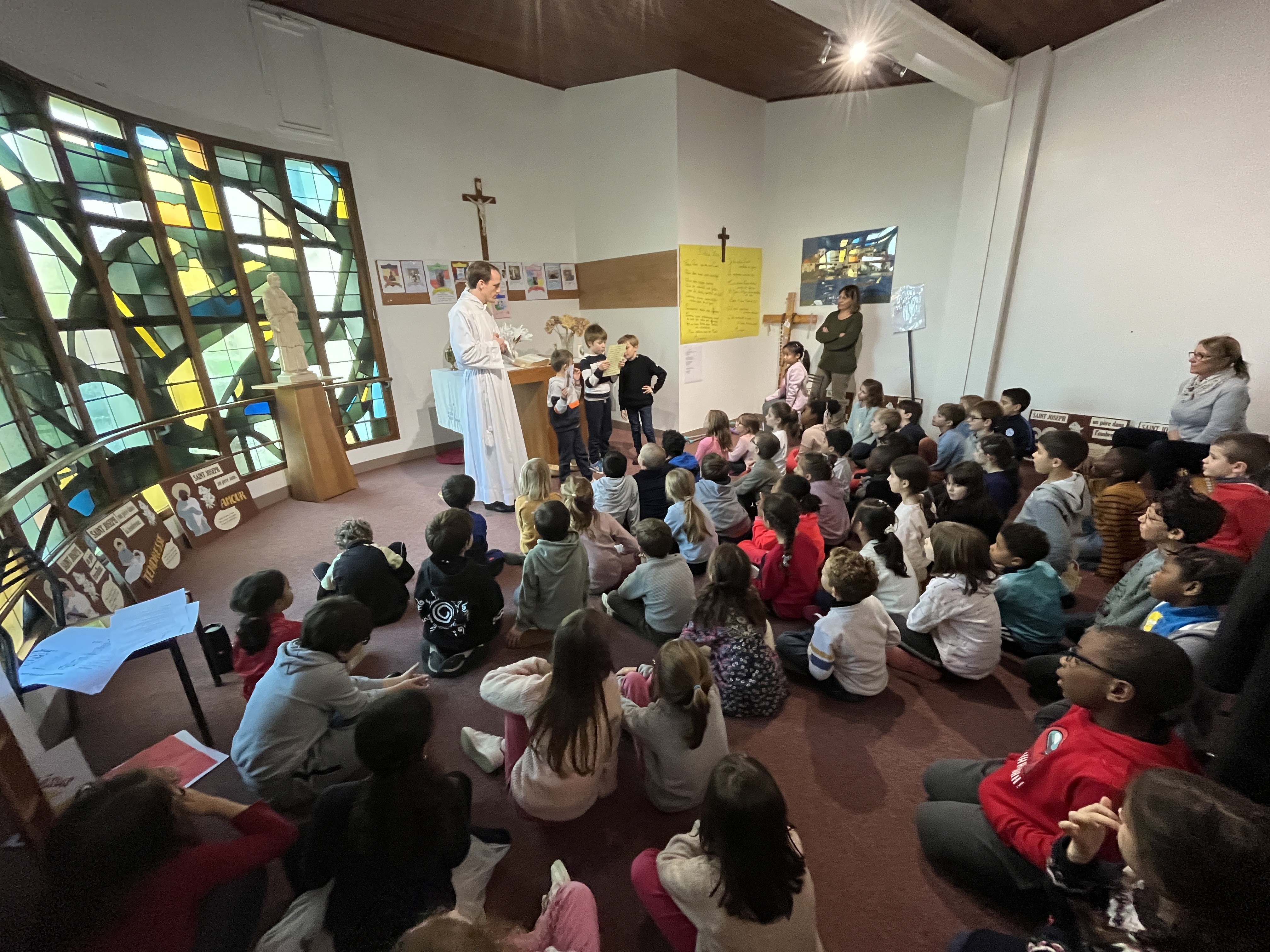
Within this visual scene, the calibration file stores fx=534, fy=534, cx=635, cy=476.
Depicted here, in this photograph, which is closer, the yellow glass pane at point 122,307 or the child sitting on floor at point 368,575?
the child sitting on floor at point 368,575

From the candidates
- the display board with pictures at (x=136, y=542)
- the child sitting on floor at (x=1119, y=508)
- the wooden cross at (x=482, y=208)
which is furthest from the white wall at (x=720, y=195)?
the display board with pictures at (x=136, y=542)

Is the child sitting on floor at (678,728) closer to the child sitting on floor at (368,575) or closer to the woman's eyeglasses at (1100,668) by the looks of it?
the woman's eyeglasses at (1100,668)

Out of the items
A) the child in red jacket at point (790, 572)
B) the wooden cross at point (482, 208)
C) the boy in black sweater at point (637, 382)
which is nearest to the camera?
the child in red jacket at point (790, 572)

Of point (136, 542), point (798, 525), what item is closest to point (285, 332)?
point (136, 542)

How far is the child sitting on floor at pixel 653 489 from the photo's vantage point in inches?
138

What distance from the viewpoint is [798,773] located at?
6.31 ft

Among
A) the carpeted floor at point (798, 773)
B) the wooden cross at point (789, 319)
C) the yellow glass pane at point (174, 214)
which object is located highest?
the yellow glass pane at point (174, 214)

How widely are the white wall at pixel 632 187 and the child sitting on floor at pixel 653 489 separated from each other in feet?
9.16

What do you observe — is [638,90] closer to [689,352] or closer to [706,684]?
[689,352]

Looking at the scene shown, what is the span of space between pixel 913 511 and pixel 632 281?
4533mm

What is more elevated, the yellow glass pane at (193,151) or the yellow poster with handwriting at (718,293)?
the yellow glass pane at (193,151)

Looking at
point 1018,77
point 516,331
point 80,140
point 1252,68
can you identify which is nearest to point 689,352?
point 516,331

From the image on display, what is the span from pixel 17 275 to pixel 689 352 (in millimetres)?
5186

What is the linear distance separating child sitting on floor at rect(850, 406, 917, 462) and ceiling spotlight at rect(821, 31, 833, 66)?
3253mm
